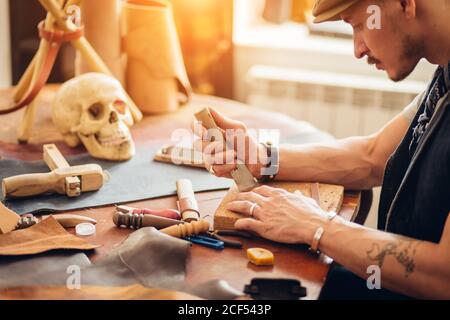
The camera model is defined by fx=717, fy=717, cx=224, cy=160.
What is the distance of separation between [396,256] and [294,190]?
0.39m

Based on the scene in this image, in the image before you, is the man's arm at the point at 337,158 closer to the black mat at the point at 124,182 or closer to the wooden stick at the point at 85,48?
the black mat at the point at 124,182

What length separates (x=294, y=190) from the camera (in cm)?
163

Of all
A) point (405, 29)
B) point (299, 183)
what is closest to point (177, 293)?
point (299, 183)

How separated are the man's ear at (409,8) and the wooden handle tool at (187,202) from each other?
583mm

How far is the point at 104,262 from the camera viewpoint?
129 centimetres

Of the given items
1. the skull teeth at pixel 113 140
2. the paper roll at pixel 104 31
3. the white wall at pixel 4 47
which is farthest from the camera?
the white wall at pixel 4 47

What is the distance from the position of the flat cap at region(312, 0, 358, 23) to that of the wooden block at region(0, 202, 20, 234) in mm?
725

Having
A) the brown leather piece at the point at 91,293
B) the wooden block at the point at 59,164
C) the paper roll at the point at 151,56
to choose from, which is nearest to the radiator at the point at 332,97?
the paper roll at the point at 151,56

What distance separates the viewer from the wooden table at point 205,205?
1286mm

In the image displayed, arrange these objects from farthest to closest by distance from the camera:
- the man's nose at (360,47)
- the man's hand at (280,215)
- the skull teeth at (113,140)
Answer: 1. the skull teeth at (113,140)
2. the man's nose at (360,47)
3. the man's hand at (280,215)

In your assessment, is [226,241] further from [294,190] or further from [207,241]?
[294,190]

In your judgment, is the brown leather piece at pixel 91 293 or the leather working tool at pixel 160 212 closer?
the brown leather piece at pixel 91 293
